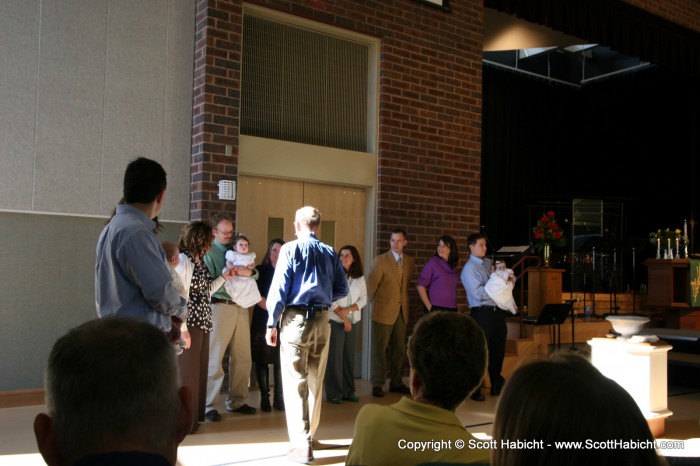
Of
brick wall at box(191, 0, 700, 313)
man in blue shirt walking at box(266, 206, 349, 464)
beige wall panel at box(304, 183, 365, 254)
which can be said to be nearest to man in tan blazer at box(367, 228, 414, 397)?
brick wall at box(191, 0, 700, 313)

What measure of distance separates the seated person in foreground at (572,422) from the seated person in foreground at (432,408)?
0.79m

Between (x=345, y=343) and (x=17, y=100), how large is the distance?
12.1 ft

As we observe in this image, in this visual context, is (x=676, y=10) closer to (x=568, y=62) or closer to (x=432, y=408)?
(x=568, y=62)

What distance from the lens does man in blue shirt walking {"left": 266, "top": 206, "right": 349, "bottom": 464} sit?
4.32m

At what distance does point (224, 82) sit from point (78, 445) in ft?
18.8

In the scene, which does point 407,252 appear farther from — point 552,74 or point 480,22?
point 552,74

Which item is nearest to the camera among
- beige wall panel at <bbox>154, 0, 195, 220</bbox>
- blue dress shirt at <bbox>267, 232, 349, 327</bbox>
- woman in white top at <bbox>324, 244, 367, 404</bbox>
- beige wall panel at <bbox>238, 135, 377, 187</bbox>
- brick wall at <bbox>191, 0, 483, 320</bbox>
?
blue dress shirt at <bbox>267, 232, 349, 327</bbox>

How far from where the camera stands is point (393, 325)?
691 centimetres

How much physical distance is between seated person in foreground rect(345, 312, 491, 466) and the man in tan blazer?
15.0 ft

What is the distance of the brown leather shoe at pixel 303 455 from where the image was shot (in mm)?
4246

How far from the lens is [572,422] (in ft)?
3.32

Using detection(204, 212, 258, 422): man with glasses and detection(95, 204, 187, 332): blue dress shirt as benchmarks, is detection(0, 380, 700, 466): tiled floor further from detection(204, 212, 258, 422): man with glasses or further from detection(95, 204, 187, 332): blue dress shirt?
detection(95, 204, 187, 332): blue dress shirt

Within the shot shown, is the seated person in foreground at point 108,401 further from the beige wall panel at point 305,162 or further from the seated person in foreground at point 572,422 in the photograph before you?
the beige wall panel at point 305,162

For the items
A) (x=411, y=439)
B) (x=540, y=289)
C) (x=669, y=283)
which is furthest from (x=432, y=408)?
(x=669, y=283)
